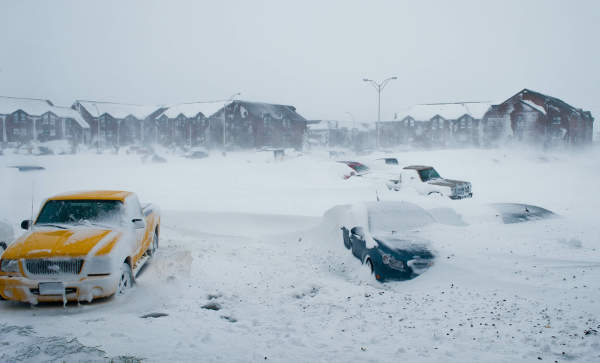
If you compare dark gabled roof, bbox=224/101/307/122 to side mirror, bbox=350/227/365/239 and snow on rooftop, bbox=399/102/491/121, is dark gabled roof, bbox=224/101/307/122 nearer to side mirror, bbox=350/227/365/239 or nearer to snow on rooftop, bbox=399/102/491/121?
snow on rooftop, bbox=399/102/491/121

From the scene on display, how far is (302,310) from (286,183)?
15111 millimetres

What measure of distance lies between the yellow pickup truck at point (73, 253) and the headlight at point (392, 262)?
3.96 m

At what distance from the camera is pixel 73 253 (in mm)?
5746

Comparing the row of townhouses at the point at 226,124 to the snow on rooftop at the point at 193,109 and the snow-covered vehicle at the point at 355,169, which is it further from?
the snow-covered vehicle at the point at 355,169

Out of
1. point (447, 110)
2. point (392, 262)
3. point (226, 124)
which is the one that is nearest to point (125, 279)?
point (392, 262)

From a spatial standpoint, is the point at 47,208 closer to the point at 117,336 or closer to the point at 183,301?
the point at 183,301

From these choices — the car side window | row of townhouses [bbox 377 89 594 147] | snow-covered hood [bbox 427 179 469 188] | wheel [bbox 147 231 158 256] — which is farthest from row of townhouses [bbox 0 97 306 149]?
the car side window

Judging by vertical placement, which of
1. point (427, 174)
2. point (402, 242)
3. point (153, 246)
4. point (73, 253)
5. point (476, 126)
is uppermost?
point (476, 126)

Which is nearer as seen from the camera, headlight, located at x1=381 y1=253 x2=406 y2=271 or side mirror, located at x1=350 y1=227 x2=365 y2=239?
headlight, located at x1=381 y1=253 x2=406 y2=271

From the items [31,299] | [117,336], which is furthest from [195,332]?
[31,299]

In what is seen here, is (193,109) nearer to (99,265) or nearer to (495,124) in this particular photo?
(495,124)

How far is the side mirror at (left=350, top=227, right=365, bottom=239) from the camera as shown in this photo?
26.7ft

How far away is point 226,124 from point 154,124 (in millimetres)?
14051

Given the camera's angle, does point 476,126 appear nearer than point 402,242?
No
